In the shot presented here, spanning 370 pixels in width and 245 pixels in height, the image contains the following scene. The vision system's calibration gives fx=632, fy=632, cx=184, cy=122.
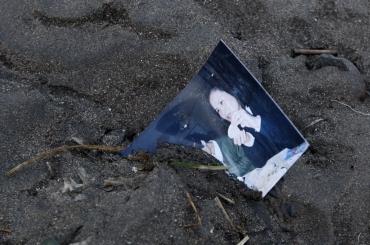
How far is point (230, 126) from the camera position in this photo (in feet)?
5.11

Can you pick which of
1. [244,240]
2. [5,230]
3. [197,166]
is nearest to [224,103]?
[197,166]

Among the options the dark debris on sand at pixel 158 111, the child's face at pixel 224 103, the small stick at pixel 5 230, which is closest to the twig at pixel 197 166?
the dark debris on sand at pixel 158 111

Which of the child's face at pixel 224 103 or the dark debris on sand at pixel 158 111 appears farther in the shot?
the child's face at pixel 224 103

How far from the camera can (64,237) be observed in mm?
1373

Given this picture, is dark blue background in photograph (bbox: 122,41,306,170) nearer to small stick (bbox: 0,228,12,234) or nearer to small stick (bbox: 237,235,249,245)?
small stick (bbox: 237,235,249,245)

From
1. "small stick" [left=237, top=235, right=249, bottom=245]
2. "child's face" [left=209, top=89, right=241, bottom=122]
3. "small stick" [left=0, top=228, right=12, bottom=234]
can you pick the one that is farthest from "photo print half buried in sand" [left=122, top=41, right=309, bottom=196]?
"small stick" [left=0, top=228, right=12, bottom=234]

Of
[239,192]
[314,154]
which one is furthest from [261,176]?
[314,154]

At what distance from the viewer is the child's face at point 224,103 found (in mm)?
1562

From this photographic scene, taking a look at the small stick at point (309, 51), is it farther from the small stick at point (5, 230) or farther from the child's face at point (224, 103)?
the small stick at point (5, 230)

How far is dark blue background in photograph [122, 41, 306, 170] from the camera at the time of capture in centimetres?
153

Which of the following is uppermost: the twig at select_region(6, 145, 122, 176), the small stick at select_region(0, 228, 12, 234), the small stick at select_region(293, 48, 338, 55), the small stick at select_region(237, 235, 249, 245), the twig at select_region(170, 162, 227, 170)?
the small stick at select_region(293, 48, 338, 55)

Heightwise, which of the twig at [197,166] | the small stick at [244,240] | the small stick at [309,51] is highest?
the small stick at [309,51]

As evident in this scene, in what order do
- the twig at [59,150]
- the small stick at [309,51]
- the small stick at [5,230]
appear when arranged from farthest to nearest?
the small stick at [309,51], the twig at [59,150], the small stick at [5,230]

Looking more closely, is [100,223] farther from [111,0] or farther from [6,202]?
[111,0]
